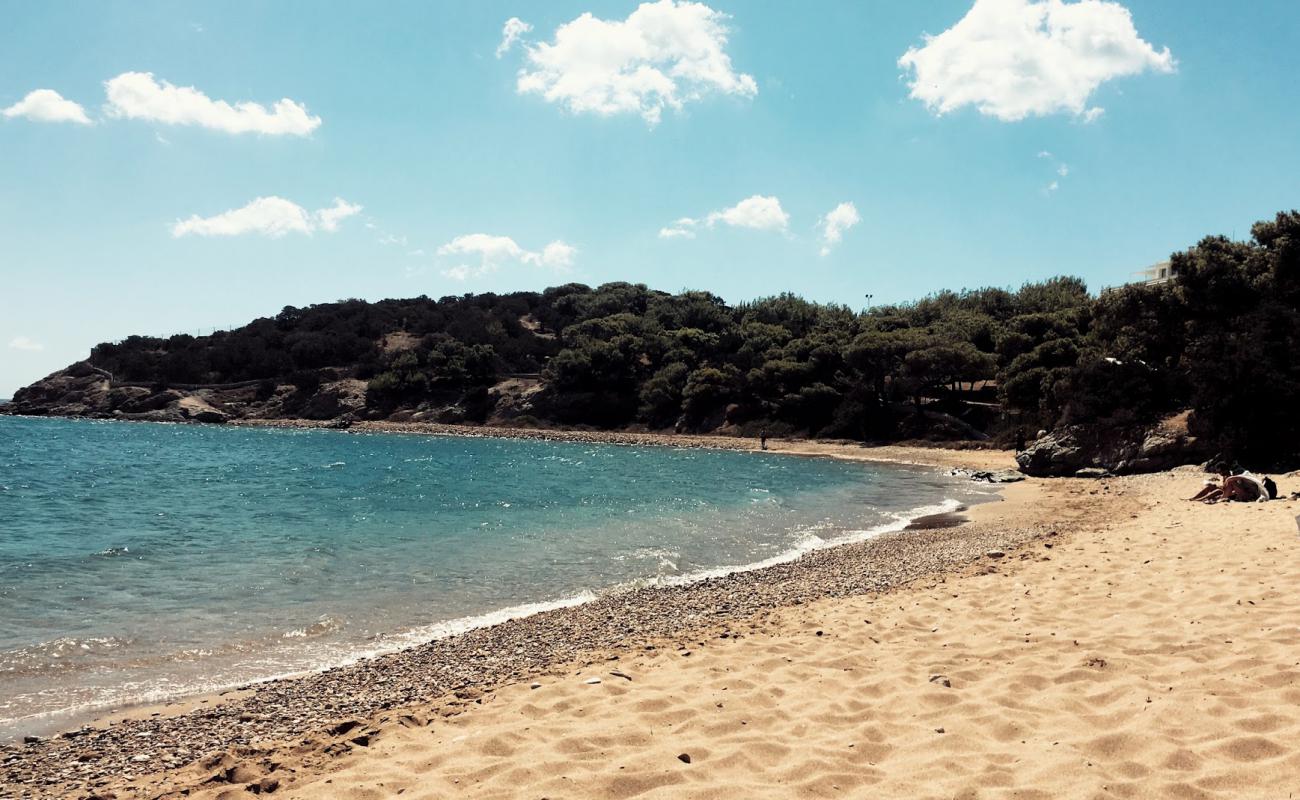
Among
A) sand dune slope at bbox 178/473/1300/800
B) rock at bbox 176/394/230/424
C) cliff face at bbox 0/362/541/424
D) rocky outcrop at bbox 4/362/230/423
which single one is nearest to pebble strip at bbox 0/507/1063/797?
sand dune slope at bbox 178/473/1300/800

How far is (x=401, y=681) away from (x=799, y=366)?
60.6 metres

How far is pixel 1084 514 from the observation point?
18.1 metres

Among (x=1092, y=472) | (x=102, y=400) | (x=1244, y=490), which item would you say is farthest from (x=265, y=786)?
(x=102, y=400)

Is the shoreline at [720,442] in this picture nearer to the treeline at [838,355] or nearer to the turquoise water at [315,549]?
the treeline at [838,355]

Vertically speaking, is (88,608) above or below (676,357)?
below

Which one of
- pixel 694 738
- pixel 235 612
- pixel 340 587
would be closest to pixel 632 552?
pixel 340 587

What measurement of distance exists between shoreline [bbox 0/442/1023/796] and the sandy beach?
0.13ft

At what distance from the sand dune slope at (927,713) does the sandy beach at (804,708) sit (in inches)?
0.9

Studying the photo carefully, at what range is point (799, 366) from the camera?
2581 inches

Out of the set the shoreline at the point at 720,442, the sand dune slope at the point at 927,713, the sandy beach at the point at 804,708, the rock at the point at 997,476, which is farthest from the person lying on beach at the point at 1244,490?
the shoreline at the point at 720,442

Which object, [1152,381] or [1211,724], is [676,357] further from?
[1211,724]

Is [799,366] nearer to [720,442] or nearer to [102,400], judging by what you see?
[720,442]

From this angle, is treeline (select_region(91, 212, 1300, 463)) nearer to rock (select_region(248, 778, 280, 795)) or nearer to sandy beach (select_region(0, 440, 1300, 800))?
sandy beach (select_region(0, 440, 1300, 800))

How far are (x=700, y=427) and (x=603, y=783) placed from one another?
→ 66058 mm
